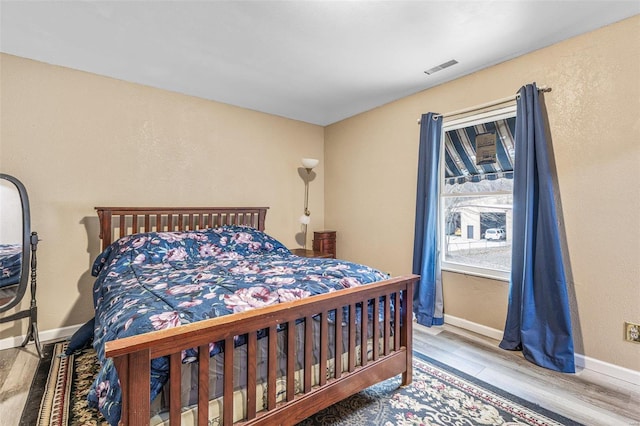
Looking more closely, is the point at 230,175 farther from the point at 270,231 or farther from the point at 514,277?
the point at 514,277

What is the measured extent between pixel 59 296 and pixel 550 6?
434 centimetres

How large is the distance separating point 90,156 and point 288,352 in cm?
271

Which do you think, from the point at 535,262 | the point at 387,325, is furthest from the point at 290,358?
the point at 535,262

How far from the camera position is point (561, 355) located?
2182mm

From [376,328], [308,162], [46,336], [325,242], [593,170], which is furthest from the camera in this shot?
[325,242]

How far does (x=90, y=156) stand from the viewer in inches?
112

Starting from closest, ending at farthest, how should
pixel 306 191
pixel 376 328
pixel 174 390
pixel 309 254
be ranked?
pixel 174 390 < pixel 376 328 < pixel 309 254 < pixel 306 191

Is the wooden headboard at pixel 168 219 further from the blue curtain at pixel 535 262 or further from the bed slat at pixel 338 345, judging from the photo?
the blue curtain at pixel 535 262

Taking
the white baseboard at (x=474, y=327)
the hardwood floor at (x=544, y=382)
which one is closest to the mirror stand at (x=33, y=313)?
the hardwood floor at (x=544, y=382)

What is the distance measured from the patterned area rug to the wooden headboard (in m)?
1.19

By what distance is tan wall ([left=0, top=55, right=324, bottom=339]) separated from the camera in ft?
8.55

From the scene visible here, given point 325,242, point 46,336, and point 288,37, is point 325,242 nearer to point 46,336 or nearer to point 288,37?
point 288,37

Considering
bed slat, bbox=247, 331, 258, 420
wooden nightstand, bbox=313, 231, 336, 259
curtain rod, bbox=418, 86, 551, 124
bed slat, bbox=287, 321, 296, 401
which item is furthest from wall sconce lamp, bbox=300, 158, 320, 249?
bed slat, bbox=247, 331, 258, 420

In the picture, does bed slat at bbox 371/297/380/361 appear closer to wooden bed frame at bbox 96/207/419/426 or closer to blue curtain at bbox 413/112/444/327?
wooden bed frame at bbox 96/207/419/426
